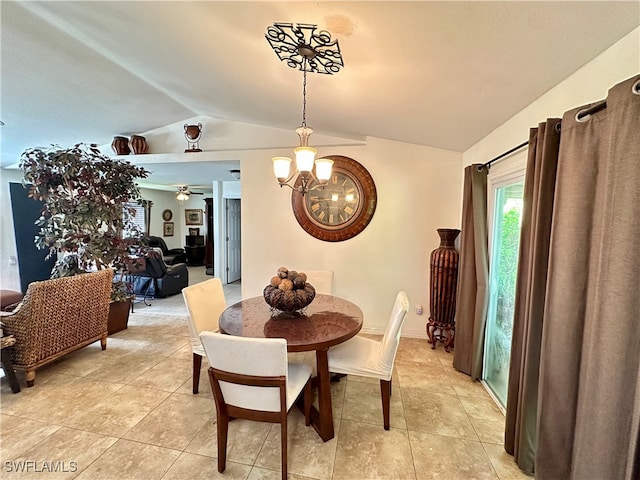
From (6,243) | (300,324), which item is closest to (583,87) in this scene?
(300,324)

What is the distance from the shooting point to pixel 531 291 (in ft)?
5.00

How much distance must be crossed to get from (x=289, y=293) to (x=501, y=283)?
188 centimetres

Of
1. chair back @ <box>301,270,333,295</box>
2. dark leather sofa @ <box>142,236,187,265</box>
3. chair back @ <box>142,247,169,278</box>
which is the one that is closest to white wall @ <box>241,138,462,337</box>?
chair back @ <box>301,270,333,295</box>

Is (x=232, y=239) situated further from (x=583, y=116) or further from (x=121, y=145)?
(x=583, y=116)

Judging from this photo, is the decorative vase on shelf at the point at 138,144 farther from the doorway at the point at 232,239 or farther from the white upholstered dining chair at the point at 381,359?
the white upholstered dining chair at the point at 381,359

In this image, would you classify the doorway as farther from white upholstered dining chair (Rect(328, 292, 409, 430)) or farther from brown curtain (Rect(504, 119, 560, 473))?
brown curtain (Rect(504, 119, 560, 473))

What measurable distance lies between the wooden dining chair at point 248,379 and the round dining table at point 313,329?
0.67 ft

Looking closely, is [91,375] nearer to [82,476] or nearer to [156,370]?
[156,370]

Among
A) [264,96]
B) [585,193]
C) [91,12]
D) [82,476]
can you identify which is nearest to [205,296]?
[82,476]

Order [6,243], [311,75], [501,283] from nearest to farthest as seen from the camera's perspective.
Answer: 1. [311,75]
2. [501,283]
3. [6,243]

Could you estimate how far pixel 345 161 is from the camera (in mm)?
3576

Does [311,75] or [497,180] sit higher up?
[311,75]

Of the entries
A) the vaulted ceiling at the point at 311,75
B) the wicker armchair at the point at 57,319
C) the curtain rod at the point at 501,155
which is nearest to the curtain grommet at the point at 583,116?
the vaulted ceiling at the point at 311,75

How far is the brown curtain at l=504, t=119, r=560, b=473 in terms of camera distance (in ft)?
4.80
